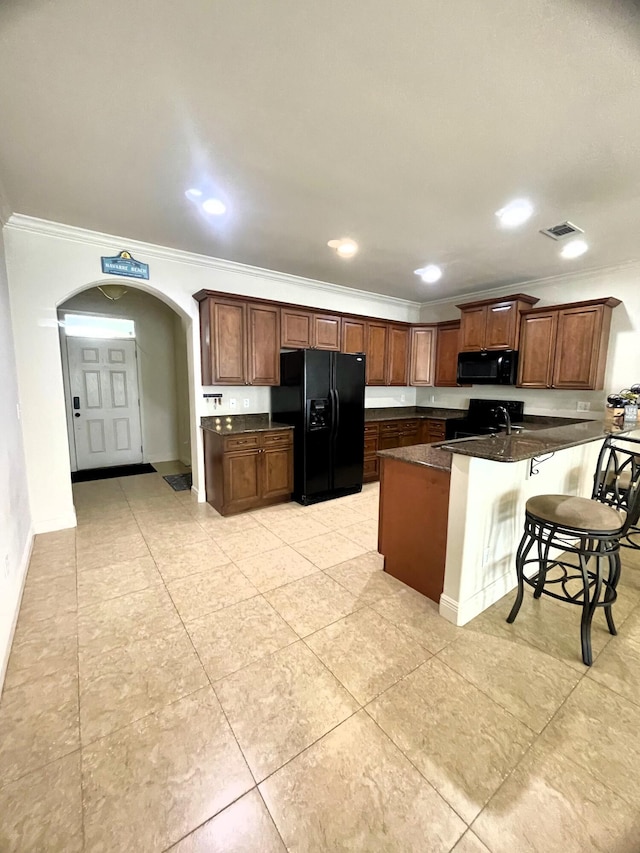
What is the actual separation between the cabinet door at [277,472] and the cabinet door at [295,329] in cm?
133

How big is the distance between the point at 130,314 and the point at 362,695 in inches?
232

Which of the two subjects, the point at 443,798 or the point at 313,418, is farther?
the point at 313,418

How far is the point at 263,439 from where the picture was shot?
3.89m

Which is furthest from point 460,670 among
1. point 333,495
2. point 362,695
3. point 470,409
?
point 470,409

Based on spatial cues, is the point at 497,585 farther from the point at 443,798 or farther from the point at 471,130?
the point at 471,130

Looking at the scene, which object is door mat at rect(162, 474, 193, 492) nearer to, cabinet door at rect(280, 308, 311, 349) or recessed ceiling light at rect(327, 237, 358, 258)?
cabinet door at rect(280, 308, 311, 349)

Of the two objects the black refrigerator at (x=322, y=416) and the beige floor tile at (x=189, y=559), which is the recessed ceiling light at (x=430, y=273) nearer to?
the black refrigerator at (x=322, y=416)

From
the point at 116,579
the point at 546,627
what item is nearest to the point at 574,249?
the point at 546,627

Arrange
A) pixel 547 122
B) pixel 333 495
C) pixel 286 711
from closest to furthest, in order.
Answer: pixel 286 711
pixel 547 122
pixel 333 495

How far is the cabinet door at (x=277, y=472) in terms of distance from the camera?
394cm

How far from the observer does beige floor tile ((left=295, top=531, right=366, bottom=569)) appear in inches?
111

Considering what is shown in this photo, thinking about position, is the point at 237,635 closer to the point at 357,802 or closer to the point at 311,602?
the point at 311,602

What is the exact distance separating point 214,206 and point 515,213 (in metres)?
2.34

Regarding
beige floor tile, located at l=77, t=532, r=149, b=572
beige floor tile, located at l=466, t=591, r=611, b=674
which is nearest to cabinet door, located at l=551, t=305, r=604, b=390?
beige floor tile, located at l=466, t=591, r=611, b=674
